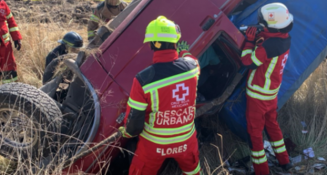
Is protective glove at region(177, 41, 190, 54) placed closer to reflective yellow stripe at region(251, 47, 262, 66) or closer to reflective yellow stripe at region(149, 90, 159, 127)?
reflective yellow stripe at region(149, 90, 159, 127)

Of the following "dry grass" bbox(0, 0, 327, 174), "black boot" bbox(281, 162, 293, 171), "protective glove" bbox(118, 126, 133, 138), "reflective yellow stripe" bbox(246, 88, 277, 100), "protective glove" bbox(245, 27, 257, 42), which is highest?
"protective glove" bbox(245, 27, 257, 42)

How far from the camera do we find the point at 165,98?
8.23 feet

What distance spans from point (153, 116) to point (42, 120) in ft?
3.42

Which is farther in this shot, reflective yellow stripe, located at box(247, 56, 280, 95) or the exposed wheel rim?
reflective yellow stripe, located at box(247, 56, 280, 95)

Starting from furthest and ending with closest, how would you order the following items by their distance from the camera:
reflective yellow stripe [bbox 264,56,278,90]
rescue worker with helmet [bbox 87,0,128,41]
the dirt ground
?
the dirt ground
rescue worker with helmet [bbox 87,0,128,41]
reflective yellow stripe [bbox 264,56,278,90]

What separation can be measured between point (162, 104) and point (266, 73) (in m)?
1.51

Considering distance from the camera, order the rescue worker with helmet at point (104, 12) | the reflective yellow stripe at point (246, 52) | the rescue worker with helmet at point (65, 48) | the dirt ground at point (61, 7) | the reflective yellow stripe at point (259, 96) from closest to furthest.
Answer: the reflective yellow stripe at point (246, 52)
the reflective yellow stripe at point (259, 96)
the rescue worker with helmet at point (65, 48)
the rescue worker with helmet at point (104, 12)
the dirt ground at point (61, 7)

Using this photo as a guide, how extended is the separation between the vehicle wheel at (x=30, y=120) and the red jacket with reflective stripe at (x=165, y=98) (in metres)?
0.76

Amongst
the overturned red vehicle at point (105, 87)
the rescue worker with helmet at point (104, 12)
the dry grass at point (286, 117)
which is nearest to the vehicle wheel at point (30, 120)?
the overturned red vehicle at point (105, 87)

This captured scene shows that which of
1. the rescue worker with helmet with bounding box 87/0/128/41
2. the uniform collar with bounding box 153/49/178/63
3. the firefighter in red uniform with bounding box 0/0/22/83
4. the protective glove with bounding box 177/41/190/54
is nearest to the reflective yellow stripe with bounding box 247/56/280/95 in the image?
the protective glove with bounding box 177/41/190/54

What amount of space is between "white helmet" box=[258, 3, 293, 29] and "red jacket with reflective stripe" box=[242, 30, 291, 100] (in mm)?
110

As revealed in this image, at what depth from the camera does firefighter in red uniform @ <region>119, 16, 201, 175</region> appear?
2.47m

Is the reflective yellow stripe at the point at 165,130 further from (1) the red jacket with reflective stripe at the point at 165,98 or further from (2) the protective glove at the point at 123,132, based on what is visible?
(2) the protective glove at the point at 123,132

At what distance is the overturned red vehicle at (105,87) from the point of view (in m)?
2.83
